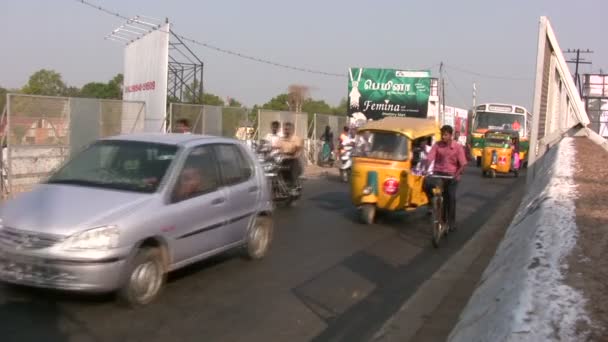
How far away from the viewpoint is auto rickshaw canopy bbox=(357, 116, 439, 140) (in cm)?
1303

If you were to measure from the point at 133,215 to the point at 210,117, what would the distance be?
15.5 m

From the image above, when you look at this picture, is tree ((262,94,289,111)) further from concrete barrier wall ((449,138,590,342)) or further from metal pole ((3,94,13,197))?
concrete barrier wall ((449,138,590,342))

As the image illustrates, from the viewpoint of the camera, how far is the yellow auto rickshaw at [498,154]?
27516 mm

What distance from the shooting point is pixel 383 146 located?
42.9ft

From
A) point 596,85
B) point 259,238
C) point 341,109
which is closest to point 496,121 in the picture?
point 596,85

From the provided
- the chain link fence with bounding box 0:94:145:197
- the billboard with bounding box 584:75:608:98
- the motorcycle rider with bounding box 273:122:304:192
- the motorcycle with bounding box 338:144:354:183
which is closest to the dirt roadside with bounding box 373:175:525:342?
the motorcycle rider with bounding box 273:122:304:192

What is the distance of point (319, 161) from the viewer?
29844mm

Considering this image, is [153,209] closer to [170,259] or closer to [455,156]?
[170,259]

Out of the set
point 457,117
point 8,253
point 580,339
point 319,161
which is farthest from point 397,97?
point 580,339

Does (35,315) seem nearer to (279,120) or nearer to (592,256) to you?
(592,256)

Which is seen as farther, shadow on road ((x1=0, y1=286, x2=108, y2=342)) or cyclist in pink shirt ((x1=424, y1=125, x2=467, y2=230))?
cyclist in pink shirt ((x1=424, y1=125, x2=467, y2=230))

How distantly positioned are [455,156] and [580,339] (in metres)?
8.76

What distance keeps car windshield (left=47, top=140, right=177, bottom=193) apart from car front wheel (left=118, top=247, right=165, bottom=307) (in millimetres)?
701

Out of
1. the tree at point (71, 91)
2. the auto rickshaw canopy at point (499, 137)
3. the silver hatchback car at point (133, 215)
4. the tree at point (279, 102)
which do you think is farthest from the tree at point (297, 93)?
the silver hatchback car at point (133, 215)
